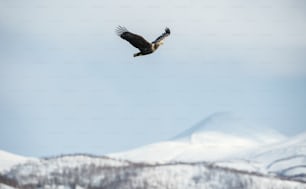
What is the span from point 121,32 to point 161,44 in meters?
1.78

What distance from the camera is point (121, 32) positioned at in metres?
43.7

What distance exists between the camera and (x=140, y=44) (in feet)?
143

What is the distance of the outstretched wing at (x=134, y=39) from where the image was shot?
43.1 m

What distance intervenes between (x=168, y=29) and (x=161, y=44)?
5.43 ft

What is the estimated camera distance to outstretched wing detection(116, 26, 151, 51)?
43125 millimetres

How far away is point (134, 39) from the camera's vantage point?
4328cm

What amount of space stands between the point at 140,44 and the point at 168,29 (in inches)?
112

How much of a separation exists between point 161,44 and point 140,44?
1313 millimetres

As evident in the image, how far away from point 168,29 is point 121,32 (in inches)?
118

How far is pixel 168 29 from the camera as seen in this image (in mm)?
46156

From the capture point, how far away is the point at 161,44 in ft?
147
